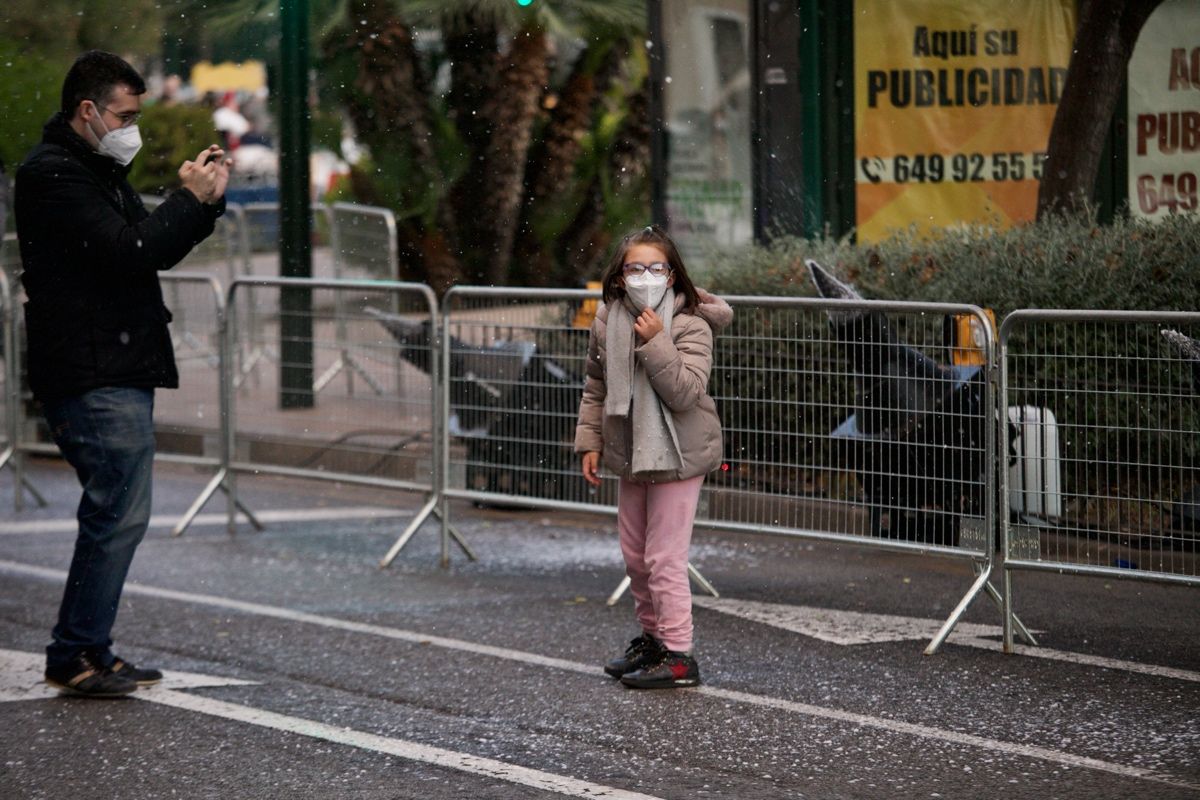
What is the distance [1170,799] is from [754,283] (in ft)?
17.6

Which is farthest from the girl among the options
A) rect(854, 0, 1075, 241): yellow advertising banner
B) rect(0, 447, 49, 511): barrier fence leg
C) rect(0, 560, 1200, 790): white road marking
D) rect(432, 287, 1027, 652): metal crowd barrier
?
rect(0, 447, 49, 511): barrier fence leg

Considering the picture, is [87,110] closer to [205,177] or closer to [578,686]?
[205,177]

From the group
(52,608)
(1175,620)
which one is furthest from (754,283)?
(52,608)

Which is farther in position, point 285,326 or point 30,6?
point 30,6

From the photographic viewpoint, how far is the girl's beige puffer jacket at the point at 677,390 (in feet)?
19.6

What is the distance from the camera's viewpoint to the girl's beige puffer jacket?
19.6 ft

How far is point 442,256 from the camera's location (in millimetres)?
16297

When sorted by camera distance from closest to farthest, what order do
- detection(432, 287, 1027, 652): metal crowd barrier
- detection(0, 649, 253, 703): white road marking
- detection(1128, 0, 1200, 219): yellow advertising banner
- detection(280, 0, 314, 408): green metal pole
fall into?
detection(0, 649, 253, 703): white road marking, detection(432, 287, 1027, 652): metal crowd barrier, detection(1128, 0, 1200, 219): yellow advertising banner, detection(280, 0, 314, 408): green metal pole

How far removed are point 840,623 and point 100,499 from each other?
2.81m

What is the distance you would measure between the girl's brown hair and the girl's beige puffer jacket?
0.03 m

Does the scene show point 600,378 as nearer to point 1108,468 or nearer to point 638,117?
point 1108,468

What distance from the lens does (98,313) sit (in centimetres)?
605

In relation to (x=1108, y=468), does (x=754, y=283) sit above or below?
above

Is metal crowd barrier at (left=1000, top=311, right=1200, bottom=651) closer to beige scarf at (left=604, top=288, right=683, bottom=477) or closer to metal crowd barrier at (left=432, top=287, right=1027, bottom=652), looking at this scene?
metal crowd barrier at (left=432, top=287, right=1027, bottom=652)
